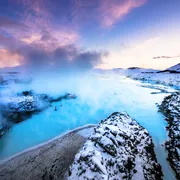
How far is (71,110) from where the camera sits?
13.4m

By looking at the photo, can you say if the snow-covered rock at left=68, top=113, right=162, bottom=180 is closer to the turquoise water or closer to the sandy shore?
the turquoise water

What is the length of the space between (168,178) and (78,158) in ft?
12.1

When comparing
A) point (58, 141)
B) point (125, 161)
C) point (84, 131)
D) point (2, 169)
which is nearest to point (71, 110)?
point (84, 131)

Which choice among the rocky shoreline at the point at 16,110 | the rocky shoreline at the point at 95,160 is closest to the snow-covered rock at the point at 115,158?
the rocky shoreline at the point at 95,160

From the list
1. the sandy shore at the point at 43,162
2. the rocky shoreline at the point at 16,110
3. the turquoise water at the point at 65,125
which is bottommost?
the turquoise water at the point at 65,125

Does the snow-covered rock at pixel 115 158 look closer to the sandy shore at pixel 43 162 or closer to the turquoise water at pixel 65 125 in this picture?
the turquoise water at pixel 65 125

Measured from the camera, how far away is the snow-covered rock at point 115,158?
427 centimetres

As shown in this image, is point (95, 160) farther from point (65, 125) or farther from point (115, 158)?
point (65, 125)

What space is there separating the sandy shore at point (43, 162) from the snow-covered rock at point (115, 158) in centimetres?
123

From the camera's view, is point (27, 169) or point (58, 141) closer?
point (27, 169)

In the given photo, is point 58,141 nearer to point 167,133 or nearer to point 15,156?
point 15,156

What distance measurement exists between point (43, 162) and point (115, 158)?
3277 millimetres

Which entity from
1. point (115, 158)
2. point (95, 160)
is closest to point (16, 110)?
point (95, 160)

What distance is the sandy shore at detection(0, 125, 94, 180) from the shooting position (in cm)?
508
